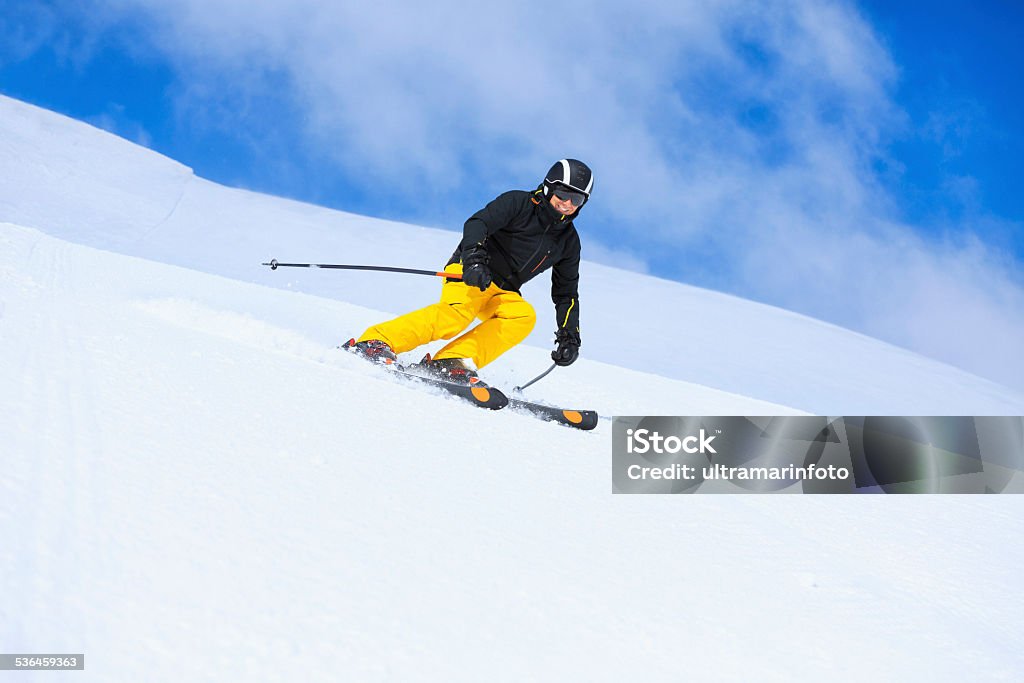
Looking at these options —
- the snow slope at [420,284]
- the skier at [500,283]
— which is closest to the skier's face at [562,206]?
the skier at [500,283]

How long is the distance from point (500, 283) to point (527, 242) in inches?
11.9

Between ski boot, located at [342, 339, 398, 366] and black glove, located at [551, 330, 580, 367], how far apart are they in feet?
3.55

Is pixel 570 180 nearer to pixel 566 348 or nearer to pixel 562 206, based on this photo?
pixel 562 206

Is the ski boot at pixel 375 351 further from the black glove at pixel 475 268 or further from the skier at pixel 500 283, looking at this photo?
the black glove at pixel 475 268

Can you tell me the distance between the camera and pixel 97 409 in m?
1.83

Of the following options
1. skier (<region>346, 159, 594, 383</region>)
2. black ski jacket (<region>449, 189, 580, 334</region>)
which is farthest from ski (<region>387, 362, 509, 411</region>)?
black ski jacket (<region>449, 189, 580, 334</region>)

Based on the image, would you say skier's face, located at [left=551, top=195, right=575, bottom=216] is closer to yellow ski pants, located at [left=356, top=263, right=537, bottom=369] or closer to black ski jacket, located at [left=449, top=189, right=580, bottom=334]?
black ski jacket, located at [left=449, top=189, right=580, bottom=334]

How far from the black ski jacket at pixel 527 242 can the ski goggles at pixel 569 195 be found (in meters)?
0.11

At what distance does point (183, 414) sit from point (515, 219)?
8.96 feet

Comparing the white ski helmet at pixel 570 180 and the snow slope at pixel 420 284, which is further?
the snow slope at pixel 420 284

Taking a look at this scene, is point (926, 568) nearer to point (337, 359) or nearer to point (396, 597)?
point (396, 597)

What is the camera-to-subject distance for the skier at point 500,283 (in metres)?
4.13

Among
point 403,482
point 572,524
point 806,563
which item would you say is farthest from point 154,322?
point 806,563

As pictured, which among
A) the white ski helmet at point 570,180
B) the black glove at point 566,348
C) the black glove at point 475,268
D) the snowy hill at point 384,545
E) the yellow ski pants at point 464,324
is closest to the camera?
the snowy hill at point 384,545
